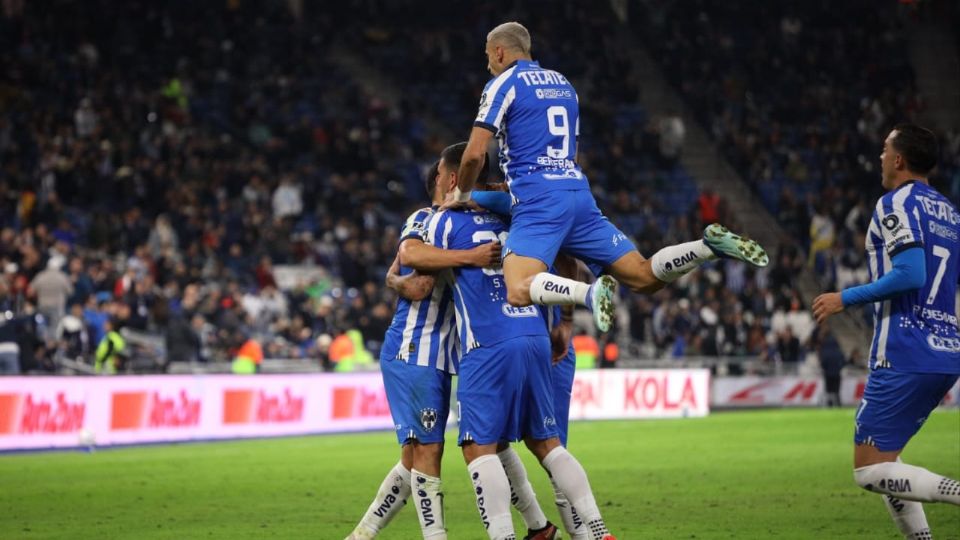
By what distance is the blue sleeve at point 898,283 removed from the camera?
8.07 m

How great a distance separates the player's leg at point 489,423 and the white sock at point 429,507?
49cm

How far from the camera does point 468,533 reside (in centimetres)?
1101

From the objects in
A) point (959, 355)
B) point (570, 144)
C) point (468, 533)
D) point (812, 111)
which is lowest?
point (468, 533)

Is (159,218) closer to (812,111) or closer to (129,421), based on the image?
(129,421)

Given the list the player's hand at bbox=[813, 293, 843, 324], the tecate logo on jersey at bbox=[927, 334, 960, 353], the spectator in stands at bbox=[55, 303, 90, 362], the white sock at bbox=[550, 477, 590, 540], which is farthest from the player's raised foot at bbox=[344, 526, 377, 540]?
the spectator in stands at bbox=[55, 303, 90, 362]

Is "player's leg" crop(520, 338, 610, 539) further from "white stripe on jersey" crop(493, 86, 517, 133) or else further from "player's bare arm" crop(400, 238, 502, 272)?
"white stripe on jersey" crop(493, 86, 517, 133)

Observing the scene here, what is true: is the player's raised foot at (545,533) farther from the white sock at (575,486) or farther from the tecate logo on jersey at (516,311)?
the tecate logo on jersey at (516,311)

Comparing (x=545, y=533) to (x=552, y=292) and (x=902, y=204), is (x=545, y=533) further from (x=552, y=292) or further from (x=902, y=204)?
(x=902, y=204)

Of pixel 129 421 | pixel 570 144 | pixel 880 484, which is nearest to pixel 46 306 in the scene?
pixel 129 421

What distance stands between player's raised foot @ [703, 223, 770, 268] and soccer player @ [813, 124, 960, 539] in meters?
0.42

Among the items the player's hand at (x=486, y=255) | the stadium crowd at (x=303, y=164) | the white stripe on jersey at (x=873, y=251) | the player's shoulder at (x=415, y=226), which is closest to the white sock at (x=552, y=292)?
the player's hand at (x=486, y=255)

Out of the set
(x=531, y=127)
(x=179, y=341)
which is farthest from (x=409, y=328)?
(x=179, y=341)

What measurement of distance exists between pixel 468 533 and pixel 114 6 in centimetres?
2933

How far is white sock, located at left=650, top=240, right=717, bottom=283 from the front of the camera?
343 inches
